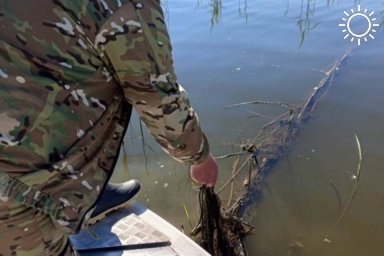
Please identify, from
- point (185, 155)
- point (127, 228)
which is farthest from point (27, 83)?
point (127, 228)

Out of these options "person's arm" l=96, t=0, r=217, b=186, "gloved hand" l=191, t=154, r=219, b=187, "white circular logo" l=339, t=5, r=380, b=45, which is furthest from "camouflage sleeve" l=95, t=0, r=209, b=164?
"white circular logo" l=339, t=5, r=380, b=45

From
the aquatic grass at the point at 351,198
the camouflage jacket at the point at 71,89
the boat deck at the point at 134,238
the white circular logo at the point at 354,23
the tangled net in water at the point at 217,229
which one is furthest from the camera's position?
the white circular logo at the point at 354,23

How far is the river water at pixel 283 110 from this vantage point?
2645 millimetres

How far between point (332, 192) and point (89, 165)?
2.04 m

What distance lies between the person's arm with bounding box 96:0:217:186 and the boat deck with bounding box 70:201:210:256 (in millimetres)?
840

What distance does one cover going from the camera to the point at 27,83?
3.16ft

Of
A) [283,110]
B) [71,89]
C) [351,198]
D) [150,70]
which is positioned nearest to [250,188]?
[351,198]

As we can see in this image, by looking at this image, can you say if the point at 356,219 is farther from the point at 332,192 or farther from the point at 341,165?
the point at 341,165

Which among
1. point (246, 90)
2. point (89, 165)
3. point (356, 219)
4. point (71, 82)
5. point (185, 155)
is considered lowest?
point (356, 219)

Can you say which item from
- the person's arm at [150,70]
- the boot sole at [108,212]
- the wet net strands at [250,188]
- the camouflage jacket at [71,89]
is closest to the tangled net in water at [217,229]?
the wet net strands at [250,188]

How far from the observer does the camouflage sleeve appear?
1.04 m

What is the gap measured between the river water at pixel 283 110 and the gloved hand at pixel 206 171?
3.43 ft

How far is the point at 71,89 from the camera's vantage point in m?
1.04

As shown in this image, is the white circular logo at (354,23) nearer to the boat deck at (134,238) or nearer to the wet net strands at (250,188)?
the wet net strands at (250,188)
